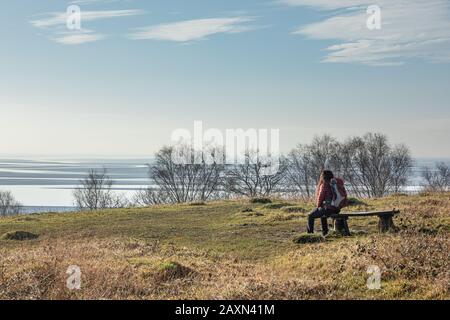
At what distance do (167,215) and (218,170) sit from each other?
74.5 m

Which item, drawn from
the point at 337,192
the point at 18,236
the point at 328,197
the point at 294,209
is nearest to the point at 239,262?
the point at 328,197

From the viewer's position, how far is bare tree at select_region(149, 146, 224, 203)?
95312 millimetres

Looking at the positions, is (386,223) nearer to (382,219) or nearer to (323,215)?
(382,219)

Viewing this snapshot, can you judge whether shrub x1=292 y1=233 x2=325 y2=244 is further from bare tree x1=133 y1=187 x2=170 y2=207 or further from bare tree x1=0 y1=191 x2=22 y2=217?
bare tree x1=0 y1=191 x2=22 y2=217

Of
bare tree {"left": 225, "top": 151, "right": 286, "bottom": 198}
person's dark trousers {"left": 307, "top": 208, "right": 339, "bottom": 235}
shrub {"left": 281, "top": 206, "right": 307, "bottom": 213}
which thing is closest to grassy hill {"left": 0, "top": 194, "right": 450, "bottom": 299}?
person's dark trousers {"left": 307, "top": 208, "right": 339, "bottom": 235}

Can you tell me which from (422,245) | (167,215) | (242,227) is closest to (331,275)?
(422,245)

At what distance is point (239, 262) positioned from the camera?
15328 millimetres

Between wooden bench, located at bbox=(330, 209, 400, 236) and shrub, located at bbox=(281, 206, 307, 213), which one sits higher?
wooden bench, located at bbox=(330, 209, 400, 236)

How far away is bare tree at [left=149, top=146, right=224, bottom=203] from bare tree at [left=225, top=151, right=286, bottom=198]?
3.61 metres

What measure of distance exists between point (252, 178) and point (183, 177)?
41.1 ft

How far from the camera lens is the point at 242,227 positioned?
22.5 m

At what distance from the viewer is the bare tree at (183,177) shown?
3752 inches

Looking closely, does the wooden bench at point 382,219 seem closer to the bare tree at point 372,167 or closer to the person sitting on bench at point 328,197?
the person sitting on bench at point 328,197

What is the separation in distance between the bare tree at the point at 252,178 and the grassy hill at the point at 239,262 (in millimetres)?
70689
